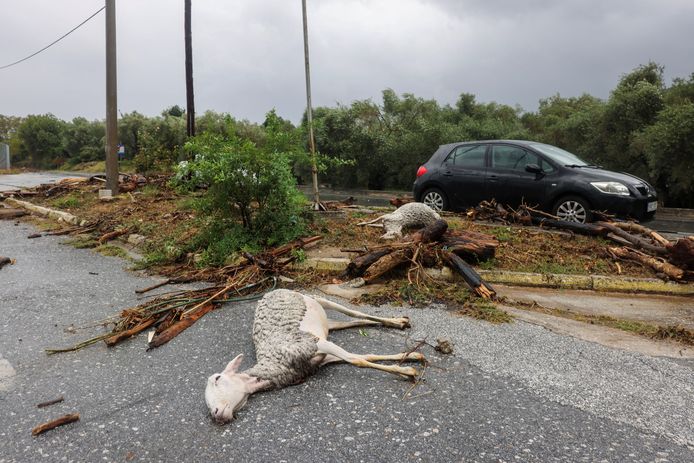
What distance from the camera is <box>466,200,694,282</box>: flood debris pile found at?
6055mm

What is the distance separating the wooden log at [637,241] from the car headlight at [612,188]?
3.50ft

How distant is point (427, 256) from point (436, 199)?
14.9 ft

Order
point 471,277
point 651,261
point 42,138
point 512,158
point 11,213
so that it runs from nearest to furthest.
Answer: point 471,277 < point 651,261 < point 512,158 < point 11,213 < point 42,138

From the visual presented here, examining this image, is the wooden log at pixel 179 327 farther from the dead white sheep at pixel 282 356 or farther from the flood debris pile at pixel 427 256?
the flood debris pile at pixel 427 256

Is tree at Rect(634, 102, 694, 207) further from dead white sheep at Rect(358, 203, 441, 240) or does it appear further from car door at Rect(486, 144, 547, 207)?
dead white sheep at Rect(358, 203, 441, 240)

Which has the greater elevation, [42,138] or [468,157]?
[42,138]

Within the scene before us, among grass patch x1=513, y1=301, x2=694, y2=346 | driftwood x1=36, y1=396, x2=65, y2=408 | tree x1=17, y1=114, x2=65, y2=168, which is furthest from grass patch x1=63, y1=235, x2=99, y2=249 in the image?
tree x1=17, y1=114, x2=65, y2=168

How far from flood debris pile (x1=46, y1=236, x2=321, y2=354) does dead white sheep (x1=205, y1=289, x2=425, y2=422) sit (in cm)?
100

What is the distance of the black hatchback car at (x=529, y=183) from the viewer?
845 cm

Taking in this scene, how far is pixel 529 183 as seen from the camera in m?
9.10

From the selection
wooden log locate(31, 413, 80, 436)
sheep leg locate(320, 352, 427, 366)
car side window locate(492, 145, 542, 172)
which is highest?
car side window locate(492, 145, 542, 172)

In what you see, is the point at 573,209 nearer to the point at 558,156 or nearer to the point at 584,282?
the point at 558,156

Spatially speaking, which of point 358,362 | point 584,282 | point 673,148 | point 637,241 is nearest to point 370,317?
point 358,362

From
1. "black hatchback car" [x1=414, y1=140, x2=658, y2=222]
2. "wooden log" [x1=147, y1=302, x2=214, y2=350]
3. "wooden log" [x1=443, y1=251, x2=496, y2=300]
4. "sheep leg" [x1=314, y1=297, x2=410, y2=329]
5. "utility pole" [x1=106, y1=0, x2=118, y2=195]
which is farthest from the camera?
"utility pole" [x1=106, y1=0, x2=118, y2=195]
